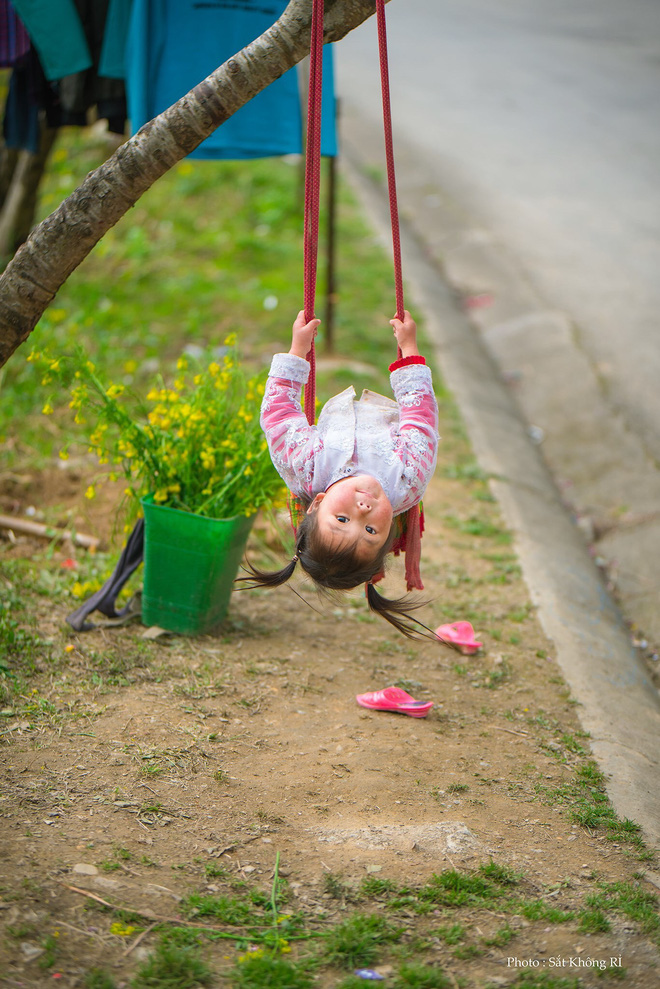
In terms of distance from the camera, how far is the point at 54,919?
179 cm

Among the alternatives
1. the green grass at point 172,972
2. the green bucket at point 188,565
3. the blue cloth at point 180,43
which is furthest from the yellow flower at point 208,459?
the green grass at point 172,972

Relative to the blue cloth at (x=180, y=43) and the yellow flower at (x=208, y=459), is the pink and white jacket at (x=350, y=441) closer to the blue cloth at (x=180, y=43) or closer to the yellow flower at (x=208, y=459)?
the yellow flower at (x=208, y=459)

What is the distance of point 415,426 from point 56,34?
2363mm

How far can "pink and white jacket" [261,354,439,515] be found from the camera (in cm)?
228

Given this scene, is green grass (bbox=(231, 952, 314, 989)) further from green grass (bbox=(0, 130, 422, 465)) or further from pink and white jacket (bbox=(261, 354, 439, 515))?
green grass (bbox=(0, 130, 422, 465))

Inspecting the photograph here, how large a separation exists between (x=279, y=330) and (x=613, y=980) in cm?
448

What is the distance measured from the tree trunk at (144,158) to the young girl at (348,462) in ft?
1.82

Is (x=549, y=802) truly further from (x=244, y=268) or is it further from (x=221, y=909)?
(x=244, y=268)

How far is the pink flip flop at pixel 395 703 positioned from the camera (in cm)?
268

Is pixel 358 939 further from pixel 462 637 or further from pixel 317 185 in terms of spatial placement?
pixel 317 185

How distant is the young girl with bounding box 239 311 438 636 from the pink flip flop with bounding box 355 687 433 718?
47 centimetres

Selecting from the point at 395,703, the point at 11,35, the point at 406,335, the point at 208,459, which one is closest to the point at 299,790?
the point at 395,703

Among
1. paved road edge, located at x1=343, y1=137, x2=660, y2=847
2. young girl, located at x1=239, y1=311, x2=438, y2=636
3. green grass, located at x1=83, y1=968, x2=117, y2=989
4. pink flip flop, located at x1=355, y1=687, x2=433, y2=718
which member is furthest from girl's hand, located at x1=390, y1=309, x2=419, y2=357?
green grass, located at x1=83, y1=968, x2=117, y2=989

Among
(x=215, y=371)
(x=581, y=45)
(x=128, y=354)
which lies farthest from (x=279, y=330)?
(x=581, y=45)
